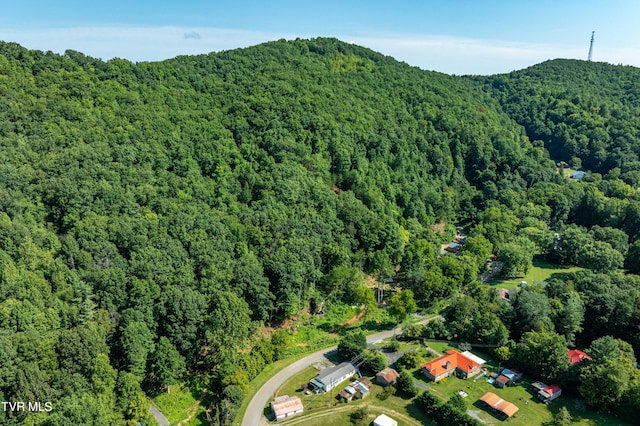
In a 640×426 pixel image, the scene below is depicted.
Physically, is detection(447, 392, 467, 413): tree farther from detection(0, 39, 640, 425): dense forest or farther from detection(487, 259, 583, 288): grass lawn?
detection(487, 259, 583, 288): grass lawn

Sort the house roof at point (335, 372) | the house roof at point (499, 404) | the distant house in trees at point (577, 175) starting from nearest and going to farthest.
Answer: the house roof at point (499, 404), the house roof at point (335, 372), the distant house in trees at point (577, 175)

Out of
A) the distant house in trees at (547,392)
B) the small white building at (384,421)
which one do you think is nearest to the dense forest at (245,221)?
the distant house in trees at (547,392)

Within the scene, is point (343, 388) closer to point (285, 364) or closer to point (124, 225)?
point (285, 364)

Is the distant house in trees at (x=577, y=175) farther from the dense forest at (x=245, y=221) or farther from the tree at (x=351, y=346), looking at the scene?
the tree at (x=351, y=346)

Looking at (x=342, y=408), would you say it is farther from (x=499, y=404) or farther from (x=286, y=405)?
(x=499, y=404)

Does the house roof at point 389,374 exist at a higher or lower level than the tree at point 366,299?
lower

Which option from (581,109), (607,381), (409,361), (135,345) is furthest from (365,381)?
(581,109)

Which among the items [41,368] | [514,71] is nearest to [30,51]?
[41,368]
